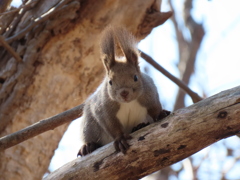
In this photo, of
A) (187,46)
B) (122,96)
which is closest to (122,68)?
(122,96)

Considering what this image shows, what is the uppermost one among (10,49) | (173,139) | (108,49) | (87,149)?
(10,49)

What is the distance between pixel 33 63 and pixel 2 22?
1.82 feet

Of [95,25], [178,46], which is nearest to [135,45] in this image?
[95,25]

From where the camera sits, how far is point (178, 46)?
750 centimetres

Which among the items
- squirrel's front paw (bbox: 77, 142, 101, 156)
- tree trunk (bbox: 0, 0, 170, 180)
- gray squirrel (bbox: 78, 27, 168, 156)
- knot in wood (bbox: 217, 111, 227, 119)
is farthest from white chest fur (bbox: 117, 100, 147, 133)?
tree trunk (bbox: 0, 0, 170, 180)

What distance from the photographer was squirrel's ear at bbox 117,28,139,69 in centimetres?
316

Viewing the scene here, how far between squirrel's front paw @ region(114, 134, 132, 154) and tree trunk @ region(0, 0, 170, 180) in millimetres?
1334

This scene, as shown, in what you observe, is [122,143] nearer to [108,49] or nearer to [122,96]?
[122,96]

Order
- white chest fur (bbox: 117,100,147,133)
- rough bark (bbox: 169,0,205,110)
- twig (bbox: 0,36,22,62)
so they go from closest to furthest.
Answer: white chest fur (bbox: 117,100,147,133), twig (bbox: 0,36,22,62), rough bark (bbox: 169,0,205,110)

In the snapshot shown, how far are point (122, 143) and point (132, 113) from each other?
50 centimetres

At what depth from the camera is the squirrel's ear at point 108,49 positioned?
3.14m

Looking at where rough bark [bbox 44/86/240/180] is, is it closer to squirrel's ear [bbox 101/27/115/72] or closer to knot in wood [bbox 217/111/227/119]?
knot in wood [bbox 217/111/227/119]

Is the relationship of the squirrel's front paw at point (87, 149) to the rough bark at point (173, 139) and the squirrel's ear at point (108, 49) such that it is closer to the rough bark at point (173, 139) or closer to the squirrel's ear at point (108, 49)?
the rough bark at point (173, 139)

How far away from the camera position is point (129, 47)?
324 cm
